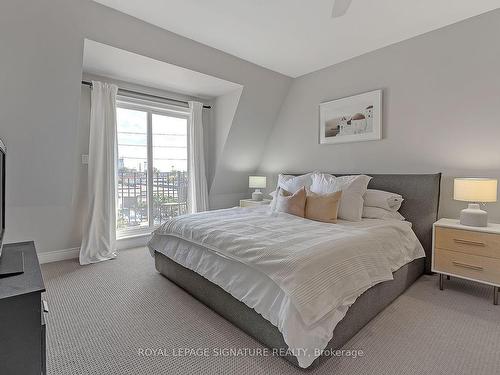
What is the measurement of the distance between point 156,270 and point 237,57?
2.83 m

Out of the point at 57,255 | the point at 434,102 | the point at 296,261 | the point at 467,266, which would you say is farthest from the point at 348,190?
the point at 57,255

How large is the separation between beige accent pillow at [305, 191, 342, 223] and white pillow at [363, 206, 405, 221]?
415 mm

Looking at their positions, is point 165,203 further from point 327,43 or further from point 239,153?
point 327,43

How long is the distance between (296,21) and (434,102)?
5.85 ft

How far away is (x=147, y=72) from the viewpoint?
3398 mm

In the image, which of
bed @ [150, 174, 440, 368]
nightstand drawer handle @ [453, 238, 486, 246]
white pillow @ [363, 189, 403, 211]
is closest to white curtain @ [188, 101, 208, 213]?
bed @ [150, 174, 440, 368]

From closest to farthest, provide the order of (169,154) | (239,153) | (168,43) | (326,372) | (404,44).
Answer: (326,372), (168,43), (404,44), (169,154), (239,153)

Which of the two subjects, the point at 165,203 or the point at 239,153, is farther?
the point at 239,153

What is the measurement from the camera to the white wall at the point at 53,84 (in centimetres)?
229

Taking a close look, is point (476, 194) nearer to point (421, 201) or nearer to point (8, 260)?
point (421, 201)

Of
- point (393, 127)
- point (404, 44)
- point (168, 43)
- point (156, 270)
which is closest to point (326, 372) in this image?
point (156, 270)

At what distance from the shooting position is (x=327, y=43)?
317 centimetres

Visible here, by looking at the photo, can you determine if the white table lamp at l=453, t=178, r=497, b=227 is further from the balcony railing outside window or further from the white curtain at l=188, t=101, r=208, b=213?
the balcony railing outside window

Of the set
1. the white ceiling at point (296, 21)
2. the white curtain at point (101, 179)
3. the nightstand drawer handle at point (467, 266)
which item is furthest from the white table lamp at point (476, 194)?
the white curtain at point (101, 179)
